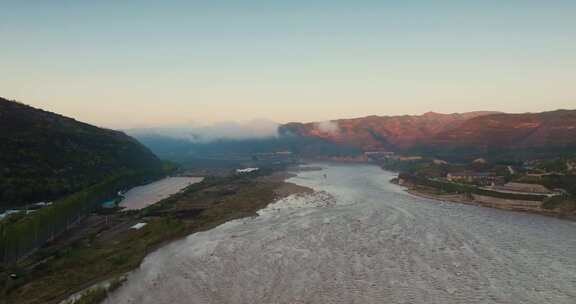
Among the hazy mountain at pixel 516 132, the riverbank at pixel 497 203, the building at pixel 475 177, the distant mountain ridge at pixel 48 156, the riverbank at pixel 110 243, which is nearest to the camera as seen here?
the riverbank at pixel 110 243

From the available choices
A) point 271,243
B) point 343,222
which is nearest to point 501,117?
point 343,222

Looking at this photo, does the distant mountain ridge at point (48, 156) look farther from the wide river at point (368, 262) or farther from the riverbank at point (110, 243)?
the wide river at point (368, 262)

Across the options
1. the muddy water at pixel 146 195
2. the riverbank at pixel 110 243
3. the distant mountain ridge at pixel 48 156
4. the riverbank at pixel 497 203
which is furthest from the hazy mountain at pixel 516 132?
the distant mountain ridge at pixel 48 156

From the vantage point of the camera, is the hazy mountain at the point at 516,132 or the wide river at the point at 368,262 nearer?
the wide river at the point at 368,262

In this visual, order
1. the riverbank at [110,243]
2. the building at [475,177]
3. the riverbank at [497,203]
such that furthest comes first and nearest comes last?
1. the building at [475,177]
2. the riverbank at [497,203]
3. the riverbank at [110,243]

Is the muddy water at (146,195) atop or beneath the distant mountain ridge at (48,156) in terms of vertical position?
beneath

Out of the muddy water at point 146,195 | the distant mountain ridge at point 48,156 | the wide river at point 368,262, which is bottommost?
the muddy water at point 146,195
